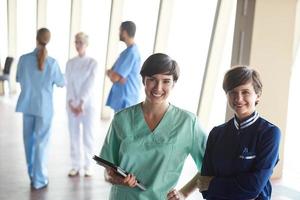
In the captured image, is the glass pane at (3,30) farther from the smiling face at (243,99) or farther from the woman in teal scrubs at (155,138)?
the smiling face at (243,99)

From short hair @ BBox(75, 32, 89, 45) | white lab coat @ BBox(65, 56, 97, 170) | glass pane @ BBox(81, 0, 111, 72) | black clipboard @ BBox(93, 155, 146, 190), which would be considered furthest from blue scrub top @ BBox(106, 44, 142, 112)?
glass pane @ BBox(81, 0, 111, 72)

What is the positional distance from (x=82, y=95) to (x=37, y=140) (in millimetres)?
626

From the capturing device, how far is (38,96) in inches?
163

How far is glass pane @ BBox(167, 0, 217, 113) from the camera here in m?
5.31

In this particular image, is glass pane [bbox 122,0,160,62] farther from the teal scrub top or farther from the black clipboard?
the black clipboard

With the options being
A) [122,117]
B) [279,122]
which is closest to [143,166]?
[122,117]

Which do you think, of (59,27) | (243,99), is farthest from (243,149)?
(59,27)

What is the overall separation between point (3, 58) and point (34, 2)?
1.77 metres

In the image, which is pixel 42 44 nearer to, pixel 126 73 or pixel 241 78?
pixel 126 73

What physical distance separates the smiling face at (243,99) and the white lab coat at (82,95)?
289cm

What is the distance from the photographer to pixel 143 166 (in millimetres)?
1775

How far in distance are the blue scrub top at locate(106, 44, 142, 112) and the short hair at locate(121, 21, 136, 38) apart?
0.13 meters

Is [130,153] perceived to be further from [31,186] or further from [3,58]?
[3,58]

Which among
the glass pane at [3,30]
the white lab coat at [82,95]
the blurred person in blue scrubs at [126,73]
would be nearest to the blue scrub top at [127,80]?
the blurred person in blue scrubs at [126,73]
